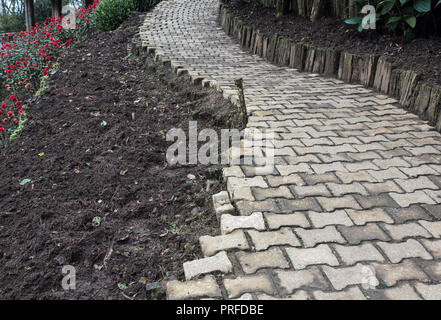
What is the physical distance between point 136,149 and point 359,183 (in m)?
2.17

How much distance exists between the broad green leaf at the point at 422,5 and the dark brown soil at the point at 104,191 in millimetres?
2503

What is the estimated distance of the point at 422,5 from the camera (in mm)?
4539

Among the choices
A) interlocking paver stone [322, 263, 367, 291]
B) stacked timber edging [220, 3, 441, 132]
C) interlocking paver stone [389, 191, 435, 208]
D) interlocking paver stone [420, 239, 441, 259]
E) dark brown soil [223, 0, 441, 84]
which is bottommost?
interlocking paver stone [322, 263, 367, 291]

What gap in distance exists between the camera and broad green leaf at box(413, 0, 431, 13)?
14.7 feet

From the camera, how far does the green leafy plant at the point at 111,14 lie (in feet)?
30.4

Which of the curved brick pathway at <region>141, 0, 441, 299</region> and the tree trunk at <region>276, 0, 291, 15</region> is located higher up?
the tree trunk at <region>276, 0, 291, 15</region>

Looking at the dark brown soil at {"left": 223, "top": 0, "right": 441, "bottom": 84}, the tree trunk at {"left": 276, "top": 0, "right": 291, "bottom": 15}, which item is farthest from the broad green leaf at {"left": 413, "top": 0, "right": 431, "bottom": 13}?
the tree trunk at {"left": 276, "top": 0, "right": 291, "bottom": 15}

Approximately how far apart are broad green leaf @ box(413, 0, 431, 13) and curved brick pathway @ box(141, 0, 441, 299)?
1.11 meters

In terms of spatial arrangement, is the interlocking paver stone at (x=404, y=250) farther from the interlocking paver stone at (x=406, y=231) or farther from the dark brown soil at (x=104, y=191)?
the dark brown soil at (x=104, y=191)

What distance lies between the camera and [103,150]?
4105 mm

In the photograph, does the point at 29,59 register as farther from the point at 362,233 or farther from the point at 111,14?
the point at 362,233

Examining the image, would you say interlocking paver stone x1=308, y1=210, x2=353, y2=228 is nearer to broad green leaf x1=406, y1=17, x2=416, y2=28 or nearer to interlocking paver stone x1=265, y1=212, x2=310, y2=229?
interlocking paver stone x1=265, y1=212, x2=310, y2=229
